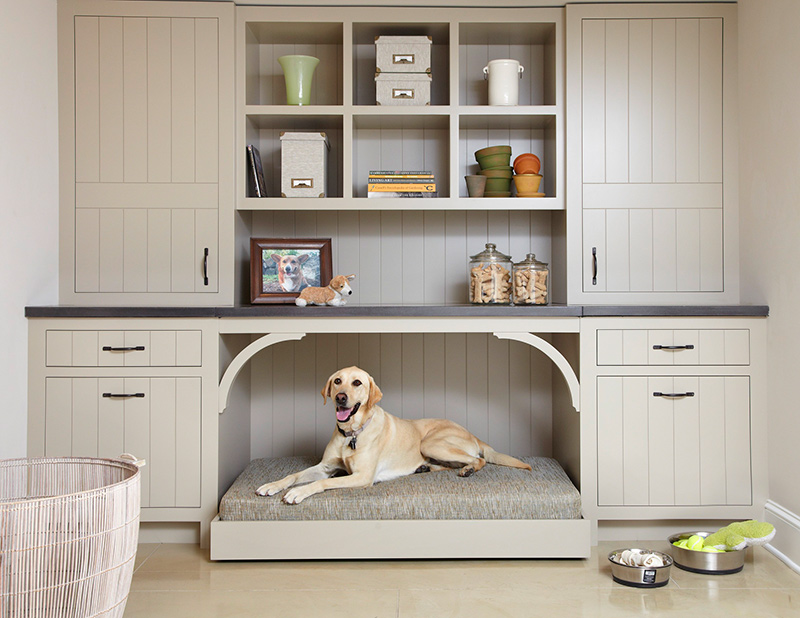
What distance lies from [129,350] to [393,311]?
1070mm

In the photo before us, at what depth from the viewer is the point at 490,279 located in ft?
9.68

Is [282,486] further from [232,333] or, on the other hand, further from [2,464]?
[2,464]

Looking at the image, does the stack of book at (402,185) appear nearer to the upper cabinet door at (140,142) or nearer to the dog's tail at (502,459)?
the upper cabinet door at (140,142)

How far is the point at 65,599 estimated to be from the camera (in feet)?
5.45

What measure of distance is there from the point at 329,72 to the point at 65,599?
2558 mm

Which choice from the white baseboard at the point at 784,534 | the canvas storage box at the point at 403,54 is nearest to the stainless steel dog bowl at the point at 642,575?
the white baseboard at the point at 784,534

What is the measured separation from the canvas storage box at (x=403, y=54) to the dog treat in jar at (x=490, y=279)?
890mm

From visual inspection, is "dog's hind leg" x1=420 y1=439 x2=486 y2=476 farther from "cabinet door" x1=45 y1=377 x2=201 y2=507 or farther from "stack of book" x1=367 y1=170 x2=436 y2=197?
"stack of book" x1=367 y1=170 x2=436 y2=197

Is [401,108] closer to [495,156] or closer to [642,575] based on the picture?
[495,156]

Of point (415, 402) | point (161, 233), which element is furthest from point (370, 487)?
point (161, 233)

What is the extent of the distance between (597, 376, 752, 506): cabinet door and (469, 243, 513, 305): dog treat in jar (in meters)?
0.57

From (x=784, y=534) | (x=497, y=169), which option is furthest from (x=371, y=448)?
(x=784, y=534)

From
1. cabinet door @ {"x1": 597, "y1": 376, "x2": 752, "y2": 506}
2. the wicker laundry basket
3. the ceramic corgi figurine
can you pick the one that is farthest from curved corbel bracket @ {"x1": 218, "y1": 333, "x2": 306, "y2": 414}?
cabinet door @ {"x1": 597, "y1": 376, "x2": 752, "y2": 506}

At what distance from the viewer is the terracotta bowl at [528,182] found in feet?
10.0
